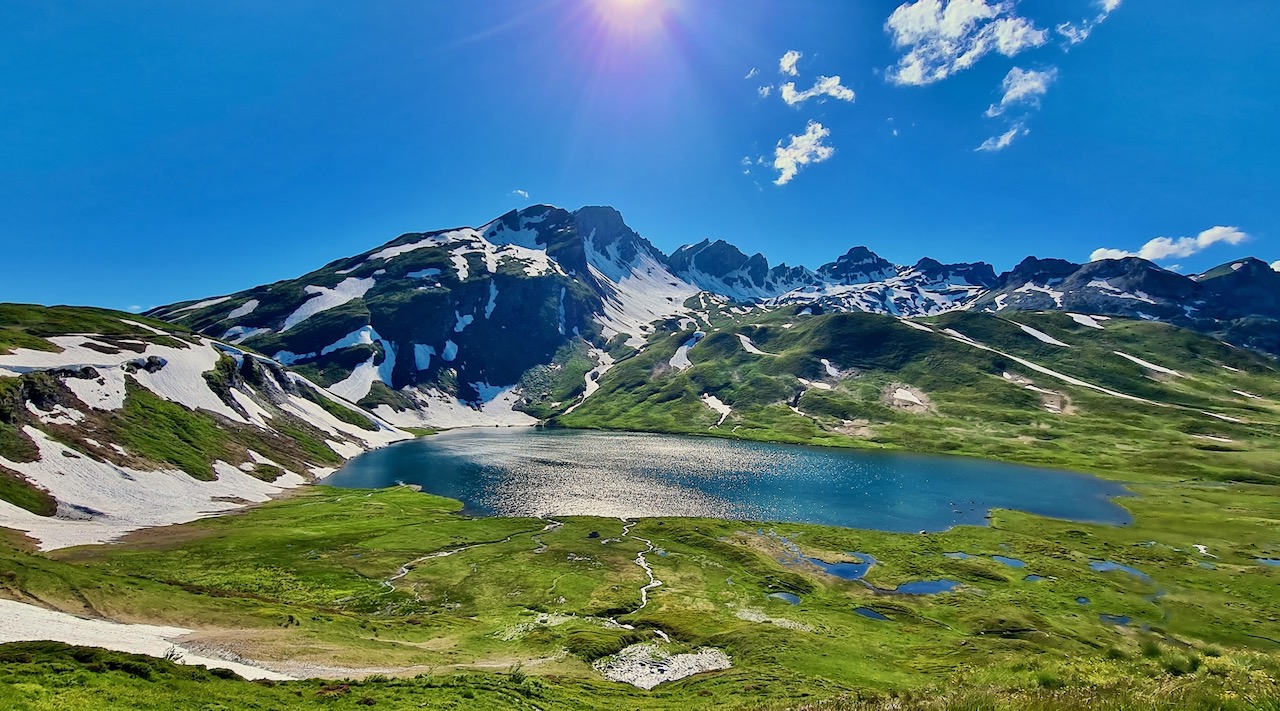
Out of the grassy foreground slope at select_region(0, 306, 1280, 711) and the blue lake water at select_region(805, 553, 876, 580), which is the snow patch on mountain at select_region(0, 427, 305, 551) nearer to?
the grassy foreground slope at select_region(0, 306, 1280, 711)

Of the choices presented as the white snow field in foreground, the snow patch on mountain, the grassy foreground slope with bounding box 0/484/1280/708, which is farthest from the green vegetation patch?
the white snow field in foreground

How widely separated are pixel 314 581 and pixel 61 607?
28343mm

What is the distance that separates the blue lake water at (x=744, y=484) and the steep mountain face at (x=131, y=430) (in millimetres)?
22575

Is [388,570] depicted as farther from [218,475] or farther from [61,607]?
[218,475]

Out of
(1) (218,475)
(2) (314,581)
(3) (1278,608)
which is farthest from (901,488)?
(1) (218,475)

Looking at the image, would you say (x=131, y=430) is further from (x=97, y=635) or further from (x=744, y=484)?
(x=744, y=484)

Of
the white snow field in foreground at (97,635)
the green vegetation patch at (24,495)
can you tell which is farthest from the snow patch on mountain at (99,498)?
the white snow field in foreground at (97,635)

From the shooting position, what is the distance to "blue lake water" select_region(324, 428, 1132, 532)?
104m

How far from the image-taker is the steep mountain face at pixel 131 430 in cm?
7550

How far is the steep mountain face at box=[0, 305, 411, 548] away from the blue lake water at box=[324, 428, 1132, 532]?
74.1ft

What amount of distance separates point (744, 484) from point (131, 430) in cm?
12849

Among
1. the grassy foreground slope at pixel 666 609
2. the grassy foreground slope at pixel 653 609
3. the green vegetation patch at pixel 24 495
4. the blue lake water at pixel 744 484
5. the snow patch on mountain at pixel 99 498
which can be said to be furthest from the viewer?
the blue lake water at pixel 744 484

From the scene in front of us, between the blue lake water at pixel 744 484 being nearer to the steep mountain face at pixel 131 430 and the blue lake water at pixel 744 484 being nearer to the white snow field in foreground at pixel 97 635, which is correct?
the steep mountain face at pixel 131 430

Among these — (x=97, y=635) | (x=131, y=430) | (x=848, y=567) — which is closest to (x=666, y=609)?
(x=848, y=567)
